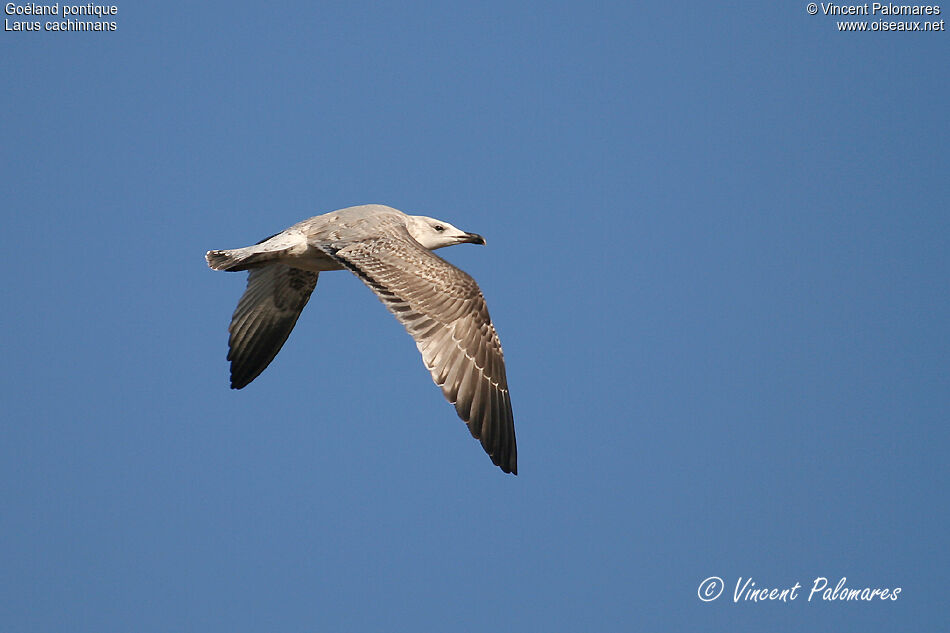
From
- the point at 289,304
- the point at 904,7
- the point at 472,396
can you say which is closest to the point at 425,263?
the point at 472,396

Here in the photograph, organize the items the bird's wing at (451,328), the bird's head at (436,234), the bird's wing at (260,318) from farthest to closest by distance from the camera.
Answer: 1. the bird's wing at (260,318)
2. the bird's head at (436,234)
3. the bird's wing at (451,328)

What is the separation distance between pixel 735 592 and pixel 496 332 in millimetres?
3587

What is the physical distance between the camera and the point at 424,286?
11109 millimetres

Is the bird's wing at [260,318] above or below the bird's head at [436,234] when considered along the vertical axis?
below

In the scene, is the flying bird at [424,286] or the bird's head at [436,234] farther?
the bird's head at [436,234]

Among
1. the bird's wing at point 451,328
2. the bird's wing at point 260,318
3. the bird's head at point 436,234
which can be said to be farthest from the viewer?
the bird's wing at point 260,318

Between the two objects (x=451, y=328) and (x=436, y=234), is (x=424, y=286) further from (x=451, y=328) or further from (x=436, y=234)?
(x=436, y=234)

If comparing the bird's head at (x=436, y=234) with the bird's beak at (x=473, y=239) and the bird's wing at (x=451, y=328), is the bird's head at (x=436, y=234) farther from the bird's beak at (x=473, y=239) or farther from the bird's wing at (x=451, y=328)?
the bird's wing at (x=451, y=328)

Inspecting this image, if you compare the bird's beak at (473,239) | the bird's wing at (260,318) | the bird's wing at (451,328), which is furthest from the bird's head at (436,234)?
the bird's wing at (260,318)

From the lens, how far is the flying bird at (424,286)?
1087cm

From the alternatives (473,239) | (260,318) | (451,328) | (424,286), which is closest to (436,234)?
(473,239)

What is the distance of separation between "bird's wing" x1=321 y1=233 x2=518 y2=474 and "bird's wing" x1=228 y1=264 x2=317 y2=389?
2.53 meters

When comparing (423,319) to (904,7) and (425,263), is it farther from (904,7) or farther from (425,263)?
(904,7)

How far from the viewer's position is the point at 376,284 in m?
11.1
